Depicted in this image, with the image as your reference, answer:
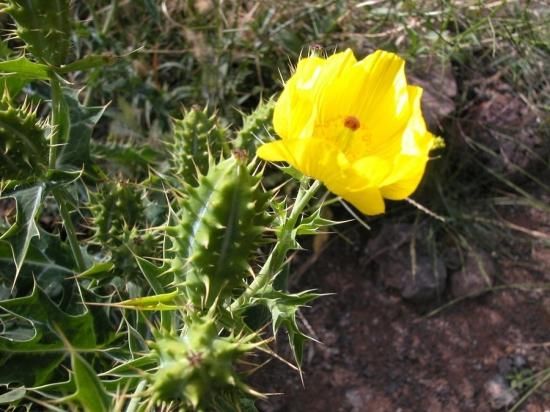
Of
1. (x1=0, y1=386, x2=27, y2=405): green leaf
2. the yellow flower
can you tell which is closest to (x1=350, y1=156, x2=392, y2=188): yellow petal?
the yellow flower

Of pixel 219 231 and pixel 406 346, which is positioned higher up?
pixel 219 231

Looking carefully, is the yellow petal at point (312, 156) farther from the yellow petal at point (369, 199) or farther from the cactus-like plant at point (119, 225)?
the cactus-like plant at point (119, 225)

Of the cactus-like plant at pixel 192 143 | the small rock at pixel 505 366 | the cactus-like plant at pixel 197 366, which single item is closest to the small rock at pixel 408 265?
the small rock at pixel 505 366

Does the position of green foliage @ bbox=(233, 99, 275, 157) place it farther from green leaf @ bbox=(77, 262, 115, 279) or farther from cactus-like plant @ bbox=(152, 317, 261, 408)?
cactus-like plant @ bbox=(152, 317, 261, 408)

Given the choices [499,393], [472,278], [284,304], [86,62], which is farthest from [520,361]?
[86,62]

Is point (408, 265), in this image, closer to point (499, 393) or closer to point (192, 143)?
point (499, 393)

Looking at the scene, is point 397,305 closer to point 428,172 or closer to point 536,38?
point 428,172

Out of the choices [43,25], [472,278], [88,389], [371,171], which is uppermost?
[43,25]

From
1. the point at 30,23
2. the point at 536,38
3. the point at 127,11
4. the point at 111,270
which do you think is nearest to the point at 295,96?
the point at 30,23
